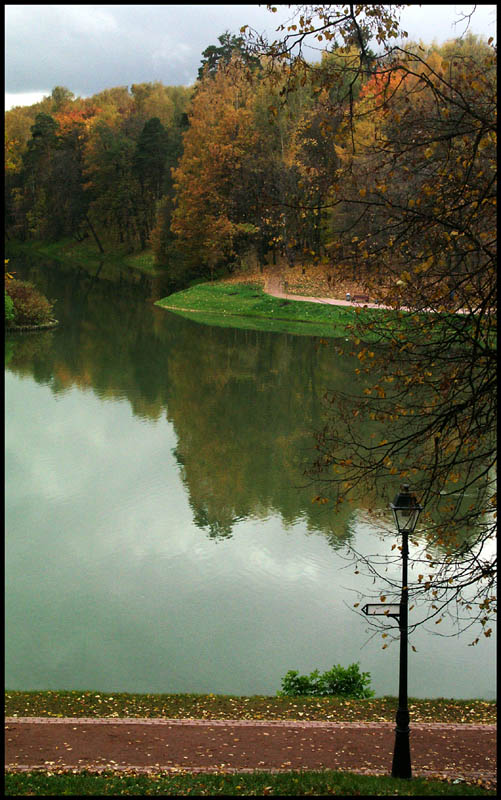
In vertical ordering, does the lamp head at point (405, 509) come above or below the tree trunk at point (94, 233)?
below

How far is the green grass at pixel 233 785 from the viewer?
599cm

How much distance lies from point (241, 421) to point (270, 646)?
37.6 feet

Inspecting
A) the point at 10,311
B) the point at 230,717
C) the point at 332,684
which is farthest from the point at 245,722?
the point at 10,311

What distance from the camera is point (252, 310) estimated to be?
4222 cm

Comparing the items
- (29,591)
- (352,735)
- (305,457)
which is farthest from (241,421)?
(352,735)

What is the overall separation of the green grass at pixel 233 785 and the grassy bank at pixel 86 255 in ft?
191

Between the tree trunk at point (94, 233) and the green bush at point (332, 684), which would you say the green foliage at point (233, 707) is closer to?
the green bush at point (332, 684)

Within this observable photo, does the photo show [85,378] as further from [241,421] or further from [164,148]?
[164,148]

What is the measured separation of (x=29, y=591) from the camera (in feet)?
39.2

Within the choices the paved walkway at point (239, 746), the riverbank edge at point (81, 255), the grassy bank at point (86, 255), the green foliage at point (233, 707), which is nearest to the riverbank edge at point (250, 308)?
the riverbank edge at point (81, 255)

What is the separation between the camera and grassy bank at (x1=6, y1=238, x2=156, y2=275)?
67812 mm

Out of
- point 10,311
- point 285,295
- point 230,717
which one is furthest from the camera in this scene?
point 285,295

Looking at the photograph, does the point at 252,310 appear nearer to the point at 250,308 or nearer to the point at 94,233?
the point at 250,308

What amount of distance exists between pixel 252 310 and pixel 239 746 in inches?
1404
